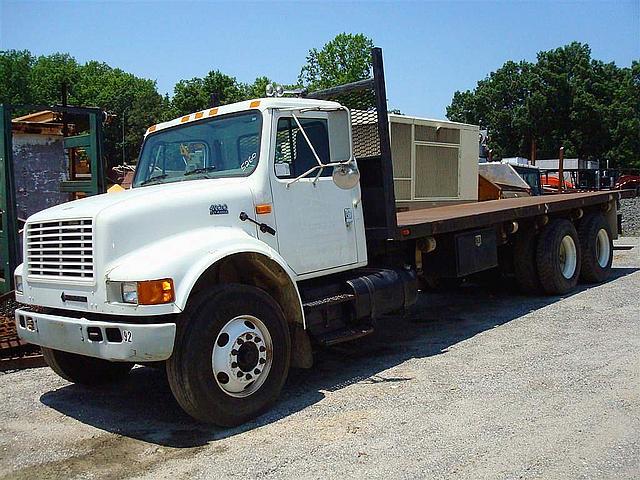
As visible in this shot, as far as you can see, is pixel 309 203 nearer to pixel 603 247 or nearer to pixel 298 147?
pixel 298 147

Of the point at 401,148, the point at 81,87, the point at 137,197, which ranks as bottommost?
the point at 137,197

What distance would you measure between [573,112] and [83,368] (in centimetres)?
5740

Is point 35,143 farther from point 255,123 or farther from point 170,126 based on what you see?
point 255,123

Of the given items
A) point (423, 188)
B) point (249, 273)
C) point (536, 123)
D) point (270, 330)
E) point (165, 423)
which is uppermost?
point (536, 123)

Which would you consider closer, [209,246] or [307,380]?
[209,246]

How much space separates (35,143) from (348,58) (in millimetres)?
39035

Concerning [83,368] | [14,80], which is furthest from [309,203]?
[14,80]

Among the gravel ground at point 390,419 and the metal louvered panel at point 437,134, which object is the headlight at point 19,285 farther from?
the metal louvered panel at point 437,134

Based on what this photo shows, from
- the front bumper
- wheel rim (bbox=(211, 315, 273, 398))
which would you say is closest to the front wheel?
wheel rim (bbox=(211, 315, 273, 398))

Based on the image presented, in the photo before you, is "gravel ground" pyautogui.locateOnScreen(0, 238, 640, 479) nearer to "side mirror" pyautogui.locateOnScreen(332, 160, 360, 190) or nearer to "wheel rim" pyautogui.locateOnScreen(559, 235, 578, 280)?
"side mirror" pyautogui.locateOnScreen(332, 160, 360, 190)

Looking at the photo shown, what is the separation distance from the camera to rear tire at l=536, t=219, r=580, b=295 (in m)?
9.62

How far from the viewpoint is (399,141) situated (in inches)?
412

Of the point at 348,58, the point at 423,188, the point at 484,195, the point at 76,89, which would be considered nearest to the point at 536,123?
Answer: the point at 348,58

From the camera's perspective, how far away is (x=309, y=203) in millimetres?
5953
